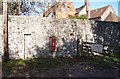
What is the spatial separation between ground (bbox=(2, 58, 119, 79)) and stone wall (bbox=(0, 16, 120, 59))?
1678 millimetres

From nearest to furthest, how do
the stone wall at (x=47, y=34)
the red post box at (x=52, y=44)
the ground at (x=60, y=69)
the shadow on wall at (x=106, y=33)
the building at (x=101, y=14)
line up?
the ground at (x=60, y=69)
the stone wall at (x=47, y=34)
the red post box at (x=52, y=44)
the shadow on wall at (x=106, y=33)
the building at (x=101, y=14)

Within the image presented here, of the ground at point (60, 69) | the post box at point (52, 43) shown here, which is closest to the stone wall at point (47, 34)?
the post box at point (52, 43)

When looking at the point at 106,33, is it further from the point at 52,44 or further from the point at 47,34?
the point at 47,34

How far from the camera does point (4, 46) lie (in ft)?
40.3

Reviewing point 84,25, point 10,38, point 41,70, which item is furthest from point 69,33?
point 41,70

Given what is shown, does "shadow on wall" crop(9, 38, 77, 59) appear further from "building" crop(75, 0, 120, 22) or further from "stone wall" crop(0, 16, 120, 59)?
"building" crop(75, 0, 120, 22)

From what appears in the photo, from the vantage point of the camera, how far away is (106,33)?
1579 centimetres

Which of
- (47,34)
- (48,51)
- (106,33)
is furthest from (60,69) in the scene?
(106,33)

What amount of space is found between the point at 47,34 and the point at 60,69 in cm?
399

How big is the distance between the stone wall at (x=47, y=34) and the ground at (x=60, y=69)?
1678mm

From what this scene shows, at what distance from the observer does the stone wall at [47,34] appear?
522 inches

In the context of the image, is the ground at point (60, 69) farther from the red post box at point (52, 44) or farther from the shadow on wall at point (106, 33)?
the shadow on wall at point (106, 33)

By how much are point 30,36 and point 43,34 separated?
839 millimetres

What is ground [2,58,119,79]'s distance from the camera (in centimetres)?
947
